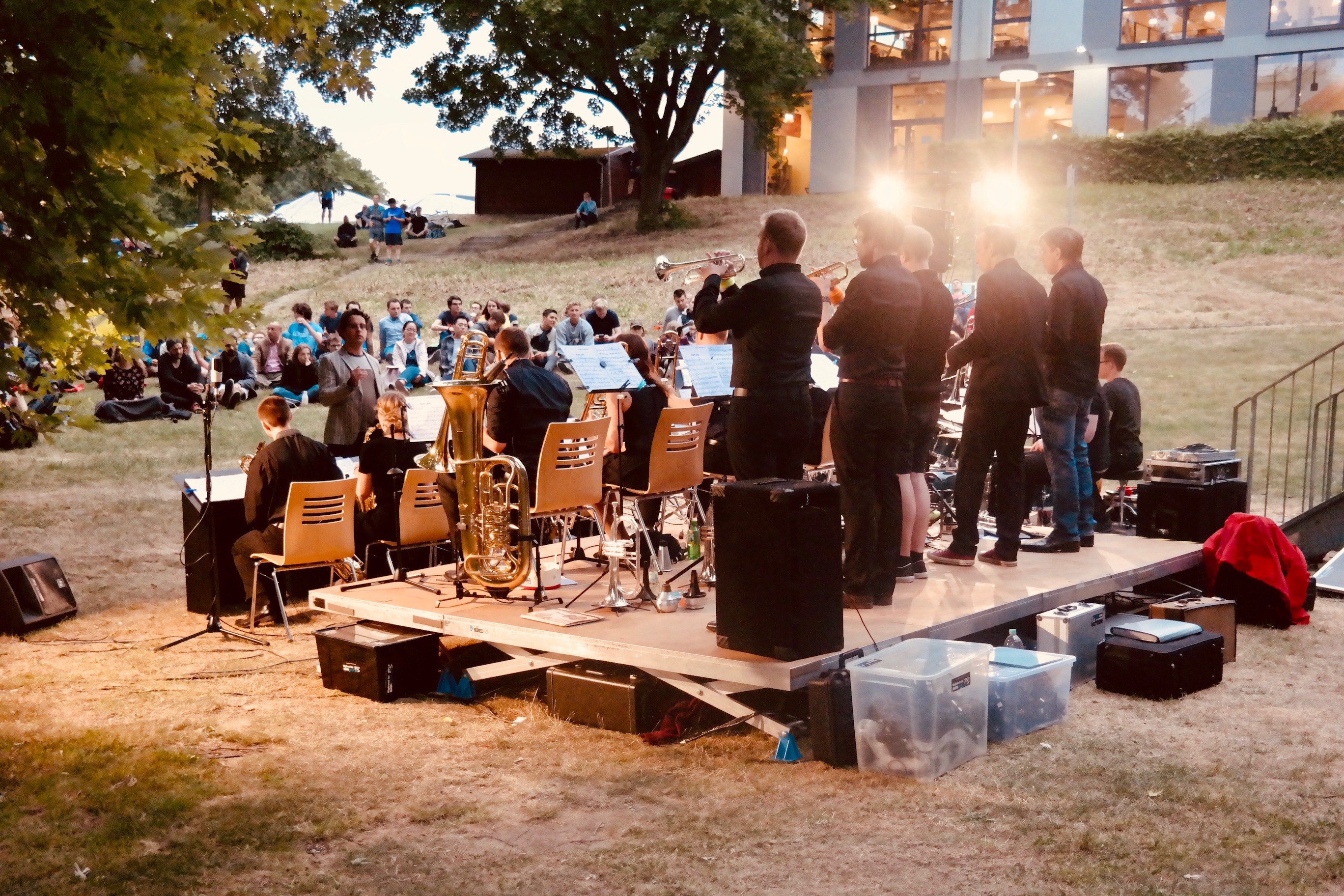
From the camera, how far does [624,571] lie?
7004mm

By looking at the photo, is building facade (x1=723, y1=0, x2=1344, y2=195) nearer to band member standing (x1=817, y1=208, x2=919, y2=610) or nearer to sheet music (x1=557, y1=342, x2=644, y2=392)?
sheet music (x1=557, y1=342, x2=644, y2=392)

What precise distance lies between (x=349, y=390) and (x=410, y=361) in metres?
7.77

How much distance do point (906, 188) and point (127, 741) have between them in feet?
70.6

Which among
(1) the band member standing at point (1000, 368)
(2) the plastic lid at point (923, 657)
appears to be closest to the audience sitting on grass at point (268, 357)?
(1) the band member standing at point (1000, 368)

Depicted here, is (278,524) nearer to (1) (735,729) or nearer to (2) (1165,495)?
(1) (735,729)

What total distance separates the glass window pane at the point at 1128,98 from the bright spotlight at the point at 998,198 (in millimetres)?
4593

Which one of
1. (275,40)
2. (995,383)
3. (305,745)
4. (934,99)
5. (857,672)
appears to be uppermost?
(934,99)

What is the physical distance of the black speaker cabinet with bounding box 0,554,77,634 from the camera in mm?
7117

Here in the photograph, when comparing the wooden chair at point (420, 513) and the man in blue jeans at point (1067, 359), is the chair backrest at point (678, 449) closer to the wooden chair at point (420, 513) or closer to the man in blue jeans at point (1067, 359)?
the wooden chair at point (420, 513)

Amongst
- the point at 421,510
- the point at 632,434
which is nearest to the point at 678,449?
the point at 632,434

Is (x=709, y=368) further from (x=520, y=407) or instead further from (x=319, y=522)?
(x=319, y=522)

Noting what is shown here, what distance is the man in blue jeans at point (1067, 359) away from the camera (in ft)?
22.0

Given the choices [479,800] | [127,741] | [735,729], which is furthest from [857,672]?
[127,741]

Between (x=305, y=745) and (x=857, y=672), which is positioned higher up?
(x=857, y=672)
